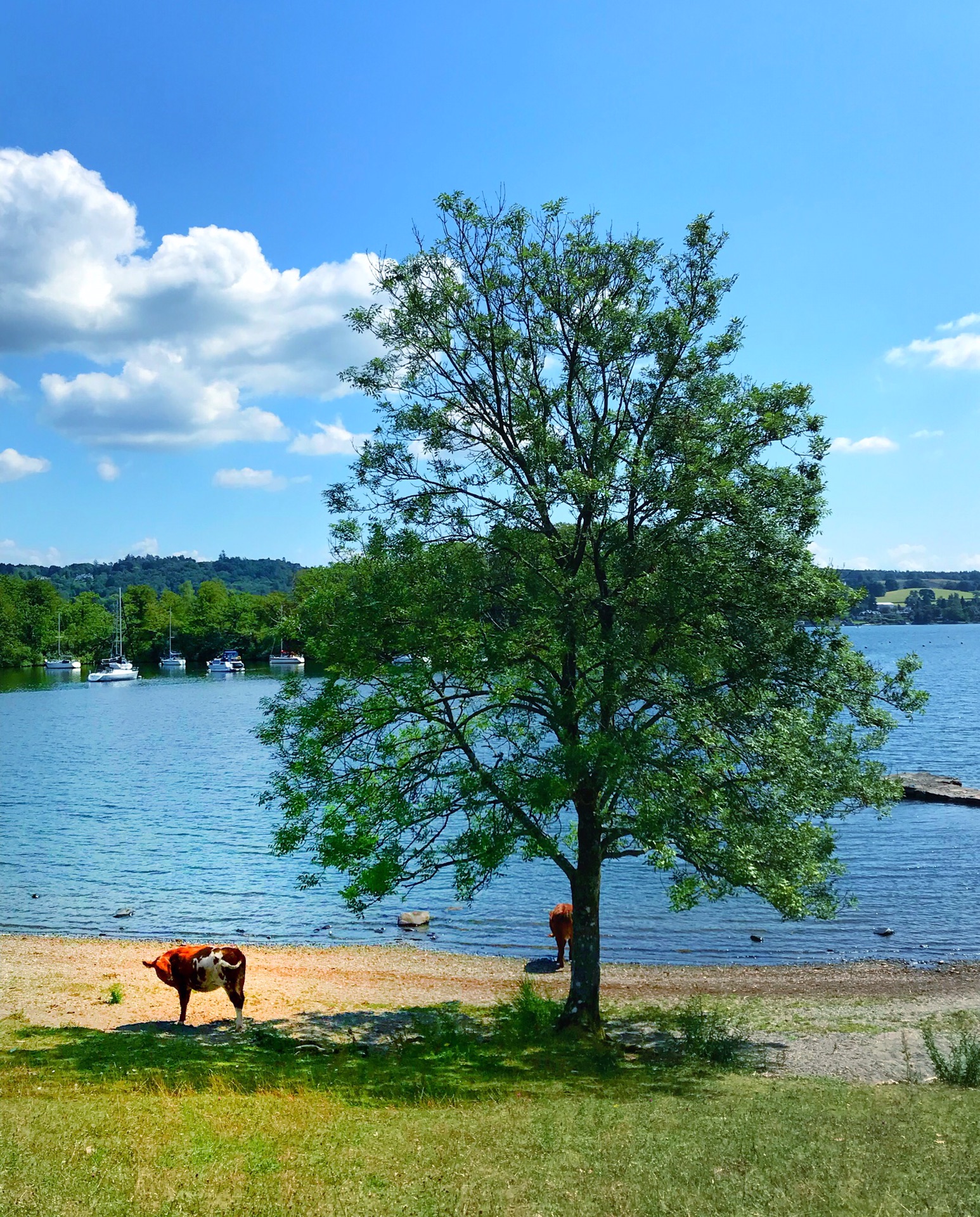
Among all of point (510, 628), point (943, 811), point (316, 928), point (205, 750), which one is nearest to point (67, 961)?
point (316, 928)

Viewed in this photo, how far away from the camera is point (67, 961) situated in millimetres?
24094

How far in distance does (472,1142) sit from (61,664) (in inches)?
6860

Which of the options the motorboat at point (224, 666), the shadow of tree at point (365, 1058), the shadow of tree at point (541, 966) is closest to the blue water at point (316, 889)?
the shadow of tree at point (541, 966)

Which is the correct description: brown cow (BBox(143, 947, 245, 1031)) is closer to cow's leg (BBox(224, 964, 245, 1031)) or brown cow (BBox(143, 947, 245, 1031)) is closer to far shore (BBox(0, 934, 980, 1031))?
cow's leg (BBox(224, 964, 245, 1031))

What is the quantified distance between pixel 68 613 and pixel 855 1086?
607 feet

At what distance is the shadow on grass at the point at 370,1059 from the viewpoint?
13.1m

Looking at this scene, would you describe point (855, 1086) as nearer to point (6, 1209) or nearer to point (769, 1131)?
point (769, 1131)

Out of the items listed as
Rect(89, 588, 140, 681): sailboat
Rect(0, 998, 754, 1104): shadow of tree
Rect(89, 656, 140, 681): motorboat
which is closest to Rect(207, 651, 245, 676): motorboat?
Rect(89, 588, 140, 681): sailboat

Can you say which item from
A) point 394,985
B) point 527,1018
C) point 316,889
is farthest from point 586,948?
point 316,889

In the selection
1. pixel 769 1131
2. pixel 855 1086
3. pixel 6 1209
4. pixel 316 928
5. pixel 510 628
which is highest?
pixel 510 628

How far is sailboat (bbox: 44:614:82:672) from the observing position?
166 metres

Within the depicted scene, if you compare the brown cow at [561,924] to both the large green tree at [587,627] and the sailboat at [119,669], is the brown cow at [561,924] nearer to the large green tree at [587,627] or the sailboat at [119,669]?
the large green tree at [587,627]

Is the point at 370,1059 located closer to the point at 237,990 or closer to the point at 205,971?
the point at 237,990

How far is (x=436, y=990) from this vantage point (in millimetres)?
22219
